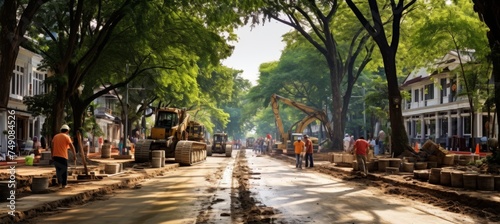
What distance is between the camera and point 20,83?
1633 inches

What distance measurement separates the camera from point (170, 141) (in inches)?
1326

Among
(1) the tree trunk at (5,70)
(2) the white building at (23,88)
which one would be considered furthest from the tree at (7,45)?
(2) the white building at (23,88)

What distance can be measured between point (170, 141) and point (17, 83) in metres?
13.8

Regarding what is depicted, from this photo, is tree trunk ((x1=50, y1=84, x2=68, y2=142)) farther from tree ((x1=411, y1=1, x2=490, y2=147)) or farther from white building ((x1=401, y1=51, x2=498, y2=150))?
white building ((x1=401, y1=51, x2=498, y2=150))

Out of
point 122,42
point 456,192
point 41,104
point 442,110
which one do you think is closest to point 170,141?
point 41,104

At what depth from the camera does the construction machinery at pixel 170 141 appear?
3188cm

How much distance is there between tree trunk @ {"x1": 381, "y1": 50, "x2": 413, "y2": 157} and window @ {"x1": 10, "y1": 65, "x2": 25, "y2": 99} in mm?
25019

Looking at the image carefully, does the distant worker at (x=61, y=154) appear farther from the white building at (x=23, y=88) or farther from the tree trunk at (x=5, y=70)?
the white building at (x=23, y=88)

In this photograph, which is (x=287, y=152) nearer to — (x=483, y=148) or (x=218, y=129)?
(x=483, y=148)

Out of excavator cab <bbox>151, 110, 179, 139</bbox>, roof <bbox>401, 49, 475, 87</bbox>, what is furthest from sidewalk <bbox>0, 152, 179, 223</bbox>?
roof <bbox>401, 49, 475, 87</bbox>

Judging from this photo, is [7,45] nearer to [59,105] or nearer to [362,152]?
[59,105]

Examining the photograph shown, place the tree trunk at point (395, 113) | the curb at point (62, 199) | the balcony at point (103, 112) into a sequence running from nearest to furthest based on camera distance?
1. the curb at point (62, 199)
2. the tree trunk at point (395, 113)
3. the balcony at point (103, 112)

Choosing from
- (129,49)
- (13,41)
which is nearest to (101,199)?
(13,41)

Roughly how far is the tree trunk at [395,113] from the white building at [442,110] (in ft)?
51.5
